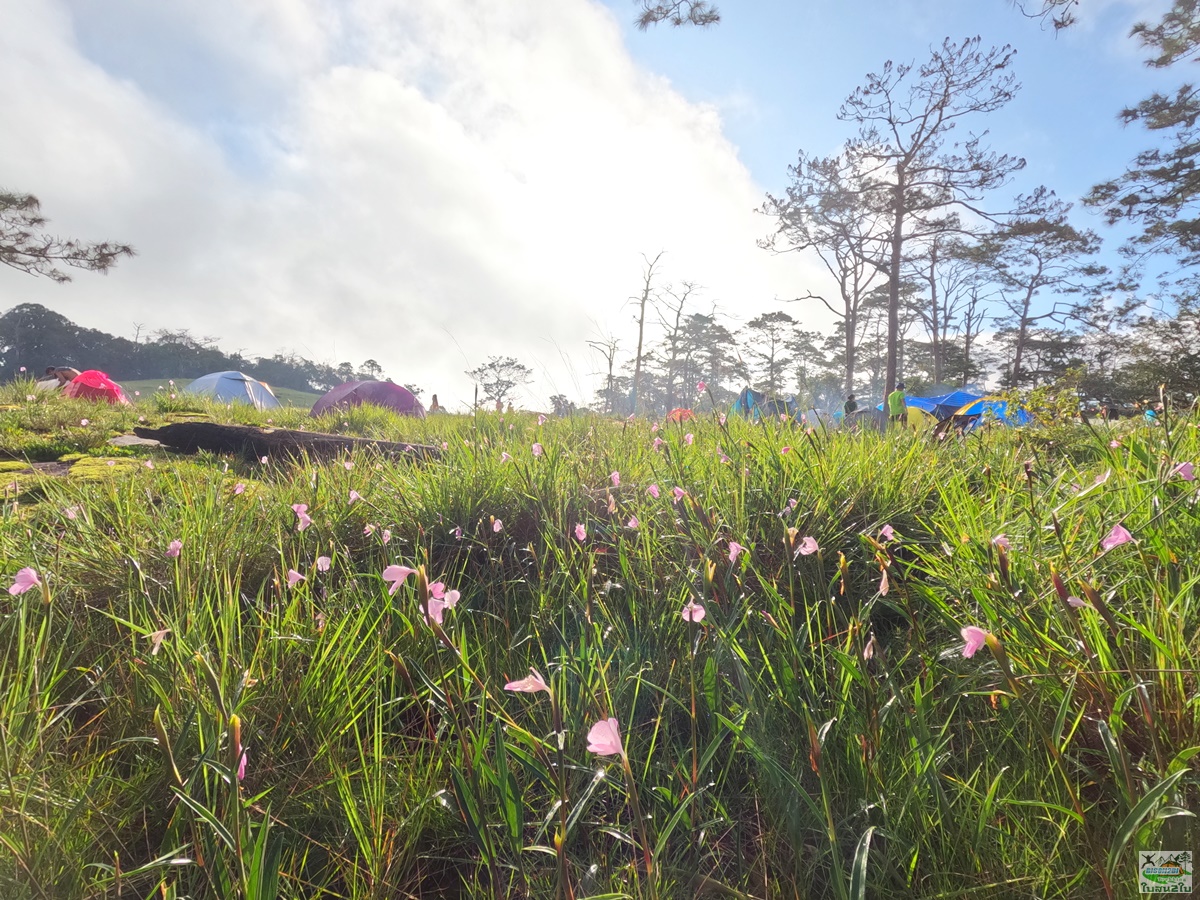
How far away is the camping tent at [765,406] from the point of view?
3.52 m

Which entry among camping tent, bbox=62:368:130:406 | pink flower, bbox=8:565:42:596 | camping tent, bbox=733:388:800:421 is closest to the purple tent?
camping tent, bbox=62:368:130:406

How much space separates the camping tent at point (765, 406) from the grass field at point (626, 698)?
1126 mm

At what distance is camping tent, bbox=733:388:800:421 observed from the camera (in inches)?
139

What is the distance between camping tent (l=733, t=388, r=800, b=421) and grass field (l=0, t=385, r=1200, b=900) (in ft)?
3.69

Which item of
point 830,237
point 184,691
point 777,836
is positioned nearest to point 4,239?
point 184,691

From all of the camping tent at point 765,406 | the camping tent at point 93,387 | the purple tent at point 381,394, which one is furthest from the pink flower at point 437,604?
the purple tent at point 381,394

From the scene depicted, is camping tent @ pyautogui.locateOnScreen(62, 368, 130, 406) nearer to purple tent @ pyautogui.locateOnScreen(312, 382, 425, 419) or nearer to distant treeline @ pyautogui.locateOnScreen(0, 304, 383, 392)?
purple tent @ pyautogui.locateOnScreen(312, 382, 425, 419)

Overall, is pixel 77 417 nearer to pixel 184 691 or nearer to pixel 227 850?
pixel 184 691

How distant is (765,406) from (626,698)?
3.20 m

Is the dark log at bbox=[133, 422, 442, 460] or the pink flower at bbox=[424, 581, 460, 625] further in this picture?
the dark log at bbox=[133, 422, 442, 460]

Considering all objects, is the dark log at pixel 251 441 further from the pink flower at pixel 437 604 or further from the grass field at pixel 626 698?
the pink flower at pixel 437 604

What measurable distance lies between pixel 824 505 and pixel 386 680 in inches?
61.4

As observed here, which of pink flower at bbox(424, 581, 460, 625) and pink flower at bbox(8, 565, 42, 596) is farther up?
pink flower at bbox(424, 581, 460, 625)

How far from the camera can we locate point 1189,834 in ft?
Result: 2.63
